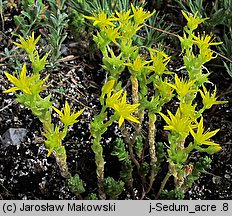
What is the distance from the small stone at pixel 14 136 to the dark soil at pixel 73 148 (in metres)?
0.02

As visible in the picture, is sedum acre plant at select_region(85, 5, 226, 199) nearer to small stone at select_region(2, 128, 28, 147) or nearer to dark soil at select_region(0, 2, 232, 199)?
dark soil at select_region(0, 2, 232, 199)

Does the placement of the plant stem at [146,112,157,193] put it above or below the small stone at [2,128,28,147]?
below

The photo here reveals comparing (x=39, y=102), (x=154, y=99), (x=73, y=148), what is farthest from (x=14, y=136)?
(x=154, y=99)

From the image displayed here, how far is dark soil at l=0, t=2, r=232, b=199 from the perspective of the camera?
1.88m

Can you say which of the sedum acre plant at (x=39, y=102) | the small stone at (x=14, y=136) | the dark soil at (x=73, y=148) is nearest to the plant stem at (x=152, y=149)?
the dark soil at (x=73, y=148)

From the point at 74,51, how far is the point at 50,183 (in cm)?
70

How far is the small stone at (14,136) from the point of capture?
6.46ft

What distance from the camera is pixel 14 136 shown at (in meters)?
1.98

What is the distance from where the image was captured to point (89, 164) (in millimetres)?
1946

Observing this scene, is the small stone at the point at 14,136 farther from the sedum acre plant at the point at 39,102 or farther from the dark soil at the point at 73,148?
the sedum acre plant at the point at 39,102

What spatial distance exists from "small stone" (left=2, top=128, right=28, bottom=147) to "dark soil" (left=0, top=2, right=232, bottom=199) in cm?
2

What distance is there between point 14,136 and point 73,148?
25 cm

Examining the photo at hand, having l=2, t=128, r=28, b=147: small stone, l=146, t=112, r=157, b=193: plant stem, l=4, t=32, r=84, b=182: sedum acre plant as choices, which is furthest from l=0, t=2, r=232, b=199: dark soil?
l=4, t=32, r=84, b=182: sedum acre plant

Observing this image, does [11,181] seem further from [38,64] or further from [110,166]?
[38,64]
